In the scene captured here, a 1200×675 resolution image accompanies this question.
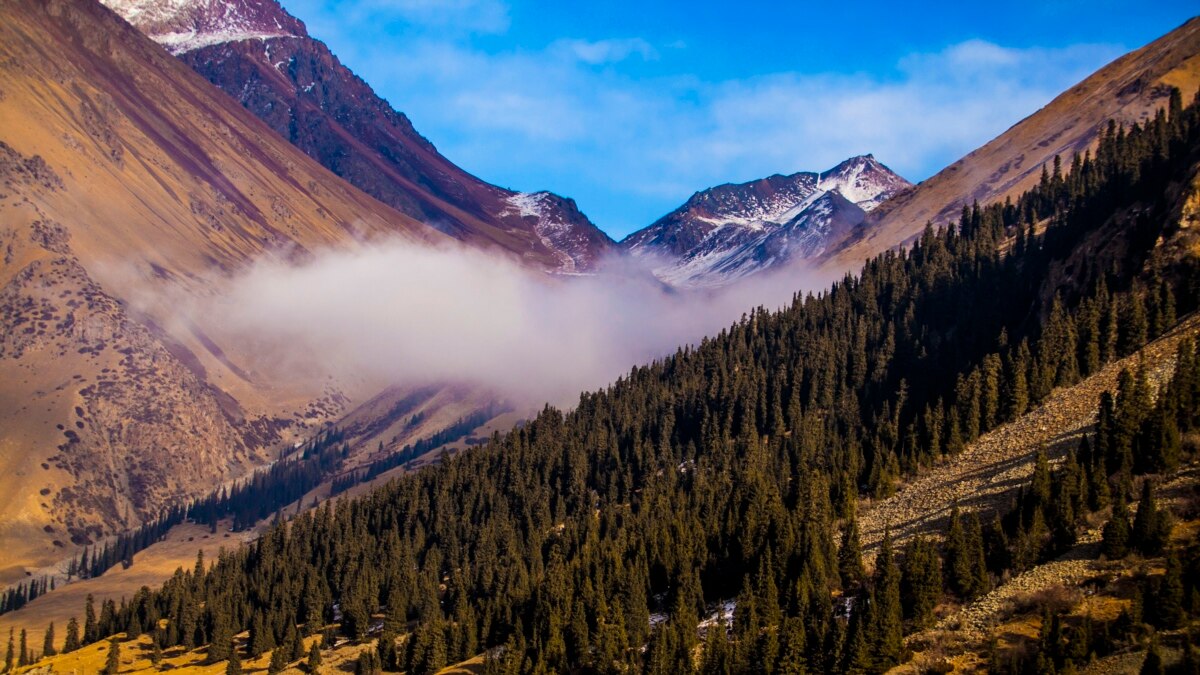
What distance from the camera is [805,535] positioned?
109m

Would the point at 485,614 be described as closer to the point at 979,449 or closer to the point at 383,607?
the point at 383,607

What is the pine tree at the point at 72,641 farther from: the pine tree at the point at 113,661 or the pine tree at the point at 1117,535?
the pine tree at the point at 1117,535

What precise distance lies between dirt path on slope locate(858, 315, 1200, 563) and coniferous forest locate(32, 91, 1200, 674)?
3.84 m

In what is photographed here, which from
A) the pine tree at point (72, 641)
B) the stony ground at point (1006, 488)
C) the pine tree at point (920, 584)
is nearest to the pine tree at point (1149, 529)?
the stony ground at point (1006, 488)

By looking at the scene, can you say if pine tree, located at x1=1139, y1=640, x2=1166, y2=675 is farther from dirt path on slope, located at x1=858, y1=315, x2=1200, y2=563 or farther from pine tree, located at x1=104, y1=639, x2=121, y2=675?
pine tree, located at x1=104, y1=639, x2=121, y2=675

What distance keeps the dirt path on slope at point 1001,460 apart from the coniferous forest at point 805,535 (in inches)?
151

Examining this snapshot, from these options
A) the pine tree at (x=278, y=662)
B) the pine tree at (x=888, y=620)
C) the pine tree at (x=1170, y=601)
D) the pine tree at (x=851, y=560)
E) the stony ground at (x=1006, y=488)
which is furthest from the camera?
the pine tree at (x=278, y=662)

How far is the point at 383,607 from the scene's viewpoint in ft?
564

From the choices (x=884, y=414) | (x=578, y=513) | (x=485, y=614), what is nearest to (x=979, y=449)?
(x=884, y=414)

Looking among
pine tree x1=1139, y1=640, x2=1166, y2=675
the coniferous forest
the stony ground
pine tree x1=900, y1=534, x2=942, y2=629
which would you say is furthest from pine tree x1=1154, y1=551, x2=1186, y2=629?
pine tree x1=900, y1=534, x2=942, y2=629

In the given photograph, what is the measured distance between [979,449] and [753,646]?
51374 mm

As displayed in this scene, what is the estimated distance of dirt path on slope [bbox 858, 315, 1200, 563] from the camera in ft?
354

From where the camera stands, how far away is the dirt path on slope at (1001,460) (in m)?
108

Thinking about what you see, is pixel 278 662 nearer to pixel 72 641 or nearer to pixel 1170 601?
pixel 72 641
